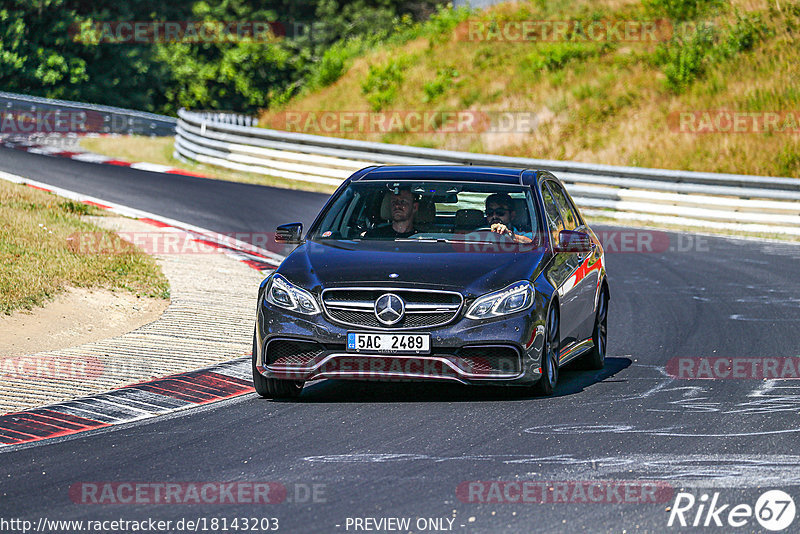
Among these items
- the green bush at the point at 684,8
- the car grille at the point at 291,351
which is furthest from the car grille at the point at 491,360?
the green bush at the point at 684,8

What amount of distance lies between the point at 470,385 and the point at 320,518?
358 centimetres

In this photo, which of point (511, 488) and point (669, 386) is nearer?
point (511, 488)

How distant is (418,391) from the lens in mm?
9312

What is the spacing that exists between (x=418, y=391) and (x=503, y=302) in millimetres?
1132

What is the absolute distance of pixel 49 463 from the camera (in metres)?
7.14

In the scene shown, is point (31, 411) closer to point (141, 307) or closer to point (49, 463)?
point (49, 463)

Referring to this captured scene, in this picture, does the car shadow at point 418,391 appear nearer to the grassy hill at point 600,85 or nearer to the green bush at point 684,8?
the grassy hill at point 600,85

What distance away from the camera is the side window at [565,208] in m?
10.8

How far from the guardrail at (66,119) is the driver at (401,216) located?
2581 cm

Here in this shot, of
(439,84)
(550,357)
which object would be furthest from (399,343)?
(439,84)

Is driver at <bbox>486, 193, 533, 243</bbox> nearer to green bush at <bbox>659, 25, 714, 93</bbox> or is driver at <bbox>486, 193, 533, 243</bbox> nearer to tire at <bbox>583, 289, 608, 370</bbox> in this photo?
tire at <bbox>583, 289, 608, 370</bbox>

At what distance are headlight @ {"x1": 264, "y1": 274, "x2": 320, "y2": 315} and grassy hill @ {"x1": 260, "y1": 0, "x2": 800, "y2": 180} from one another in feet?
64.3

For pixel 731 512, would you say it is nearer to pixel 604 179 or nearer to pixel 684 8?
pixel 604 179

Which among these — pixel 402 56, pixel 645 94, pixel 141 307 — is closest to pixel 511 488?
pixel 141 307
